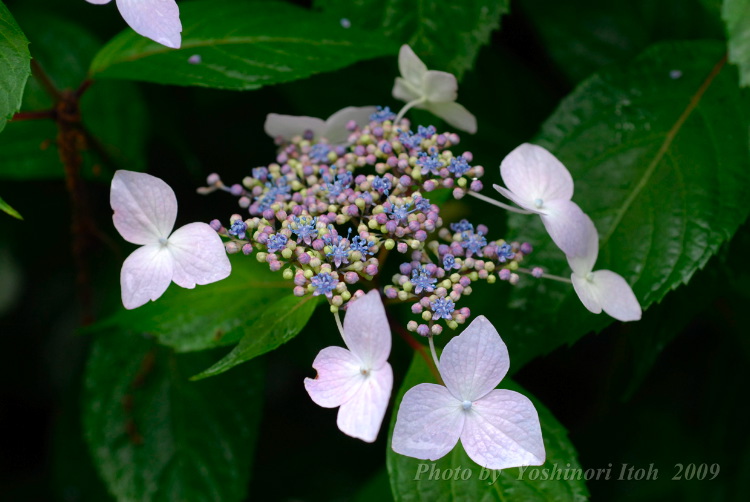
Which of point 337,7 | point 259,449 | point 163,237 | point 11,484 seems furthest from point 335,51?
point 11,484

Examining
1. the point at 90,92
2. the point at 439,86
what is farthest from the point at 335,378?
the point at 90,92

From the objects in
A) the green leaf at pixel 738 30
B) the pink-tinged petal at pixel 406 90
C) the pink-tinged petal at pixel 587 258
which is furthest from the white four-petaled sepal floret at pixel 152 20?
the green leaf at pixel 738 30

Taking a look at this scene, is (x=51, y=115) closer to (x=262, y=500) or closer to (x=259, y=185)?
(x=259, y=185)

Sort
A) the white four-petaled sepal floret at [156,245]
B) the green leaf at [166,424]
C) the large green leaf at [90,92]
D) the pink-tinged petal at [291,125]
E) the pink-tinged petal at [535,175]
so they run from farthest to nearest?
the large green leaf at [90,92], the green leaf at [166,424], the pink-tinged petal at [291,125], the pink-tinged petal at [535,175], the white four-petaled sepal floret at [156,245]

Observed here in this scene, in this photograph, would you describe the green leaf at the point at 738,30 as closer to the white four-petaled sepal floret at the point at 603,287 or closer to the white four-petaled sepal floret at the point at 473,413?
the white four-petaled sepal floret at the point at 603,287

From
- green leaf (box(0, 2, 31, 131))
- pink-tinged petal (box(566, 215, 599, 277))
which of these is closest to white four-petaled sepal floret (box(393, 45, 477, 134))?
pink-tinged petal (box(566, 215, 599, 277))

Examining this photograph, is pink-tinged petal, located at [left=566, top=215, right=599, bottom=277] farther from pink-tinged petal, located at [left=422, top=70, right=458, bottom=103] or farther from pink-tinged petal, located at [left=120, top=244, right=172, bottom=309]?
pink-tinged petal, located at [left=120, top=244, right=172, bottom=309]
